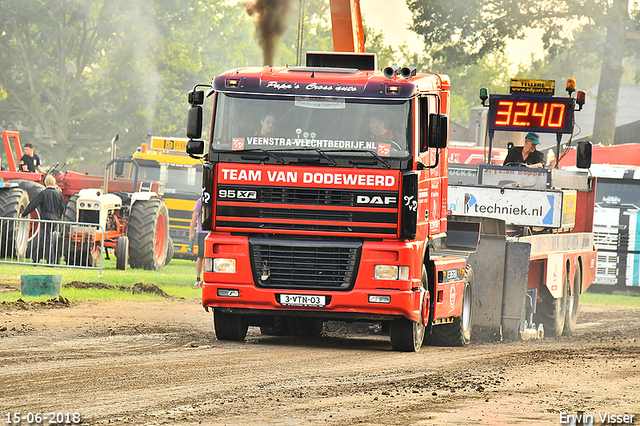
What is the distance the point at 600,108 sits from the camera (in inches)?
1769

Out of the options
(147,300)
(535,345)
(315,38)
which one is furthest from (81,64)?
(535,345)

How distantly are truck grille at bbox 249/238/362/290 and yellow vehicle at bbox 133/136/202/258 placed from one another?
18.4 metres

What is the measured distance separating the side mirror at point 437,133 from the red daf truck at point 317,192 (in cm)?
1

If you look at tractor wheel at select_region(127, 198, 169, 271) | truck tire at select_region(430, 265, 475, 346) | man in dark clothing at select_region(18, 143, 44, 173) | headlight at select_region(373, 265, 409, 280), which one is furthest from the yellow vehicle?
headlight at select_region(373, 265, 409, 280)

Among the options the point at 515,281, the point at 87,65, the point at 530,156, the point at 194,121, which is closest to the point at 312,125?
the point at 194,121

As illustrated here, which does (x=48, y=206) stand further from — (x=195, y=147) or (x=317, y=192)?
(x=317, y=192)

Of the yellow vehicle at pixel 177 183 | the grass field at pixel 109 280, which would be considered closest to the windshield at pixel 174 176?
the yellow vehicle at pixel 177 183

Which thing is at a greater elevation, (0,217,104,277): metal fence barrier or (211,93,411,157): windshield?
(211,93,411,157): windshield

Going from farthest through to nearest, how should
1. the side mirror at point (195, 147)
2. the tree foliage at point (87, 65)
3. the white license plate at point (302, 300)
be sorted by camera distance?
the tree foliage at point (87, 65) < the side mirror at point (195, 147) < the white license plate at point (302, 300)

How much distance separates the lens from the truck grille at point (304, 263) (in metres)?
11.8

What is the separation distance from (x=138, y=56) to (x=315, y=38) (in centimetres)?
2209

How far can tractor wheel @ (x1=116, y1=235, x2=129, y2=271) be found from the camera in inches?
931

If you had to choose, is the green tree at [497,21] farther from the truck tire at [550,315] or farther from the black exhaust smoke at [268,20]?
the truck tire at [550,315]

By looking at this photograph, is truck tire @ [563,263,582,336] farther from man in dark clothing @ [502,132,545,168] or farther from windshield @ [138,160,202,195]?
windshield @ [138,160,202,195]
